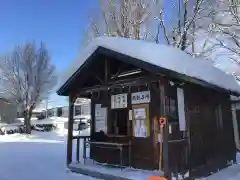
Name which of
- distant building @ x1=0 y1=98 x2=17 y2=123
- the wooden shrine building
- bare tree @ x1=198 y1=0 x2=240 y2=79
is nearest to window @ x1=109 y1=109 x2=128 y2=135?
the wooden shrine building

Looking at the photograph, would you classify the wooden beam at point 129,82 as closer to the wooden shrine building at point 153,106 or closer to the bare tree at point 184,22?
the wooden shrine building at point 153,106

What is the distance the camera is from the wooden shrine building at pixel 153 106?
7328 millimetres

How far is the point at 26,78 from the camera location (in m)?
29.3

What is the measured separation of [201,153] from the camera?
8.24 metres

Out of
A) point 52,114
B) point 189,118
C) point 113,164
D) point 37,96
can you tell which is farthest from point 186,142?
point 52,114

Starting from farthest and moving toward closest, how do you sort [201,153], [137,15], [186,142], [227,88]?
[137,15]
[227,88]
[201,153]
[186,142]

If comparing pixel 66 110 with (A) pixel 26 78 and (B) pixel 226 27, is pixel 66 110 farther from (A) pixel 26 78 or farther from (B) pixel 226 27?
(B) pixel 226 27

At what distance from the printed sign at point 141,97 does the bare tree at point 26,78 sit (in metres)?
22.8

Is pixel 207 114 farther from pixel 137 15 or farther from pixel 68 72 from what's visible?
pixel 137 15

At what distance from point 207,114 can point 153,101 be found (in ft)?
6.47

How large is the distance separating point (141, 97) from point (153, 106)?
527 millimetres

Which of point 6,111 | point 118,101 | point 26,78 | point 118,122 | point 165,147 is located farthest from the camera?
point 6,111

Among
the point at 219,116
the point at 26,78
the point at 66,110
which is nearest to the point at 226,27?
the point at 219,116

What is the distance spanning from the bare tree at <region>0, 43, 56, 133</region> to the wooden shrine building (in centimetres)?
2063
